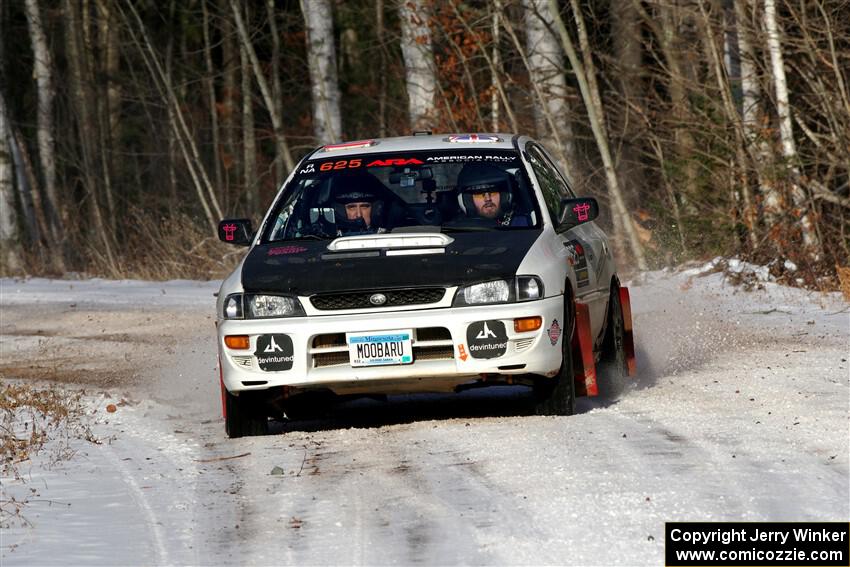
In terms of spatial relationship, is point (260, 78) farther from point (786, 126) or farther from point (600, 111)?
point (786, 126)

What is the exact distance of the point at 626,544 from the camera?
Answer: 17.8 ft

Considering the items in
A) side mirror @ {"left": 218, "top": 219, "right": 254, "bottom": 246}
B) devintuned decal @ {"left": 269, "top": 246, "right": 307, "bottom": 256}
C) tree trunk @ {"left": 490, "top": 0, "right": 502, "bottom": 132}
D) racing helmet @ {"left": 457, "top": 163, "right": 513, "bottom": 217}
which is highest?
tree trunk @ {"left": 490, "top": 0, "right": 502, "bottom": 132}

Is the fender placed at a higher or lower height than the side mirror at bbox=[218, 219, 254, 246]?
lower

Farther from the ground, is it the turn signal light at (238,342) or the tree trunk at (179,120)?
the tree trunk at (179,120)

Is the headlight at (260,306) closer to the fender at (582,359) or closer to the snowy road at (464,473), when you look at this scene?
the snowy road at (464,473)

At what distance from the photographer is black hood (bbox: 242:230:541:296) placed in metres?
8.05

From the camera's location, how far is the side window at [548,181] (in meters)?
9.44

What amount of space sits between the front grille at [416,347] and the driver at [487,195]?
1253 millimetres

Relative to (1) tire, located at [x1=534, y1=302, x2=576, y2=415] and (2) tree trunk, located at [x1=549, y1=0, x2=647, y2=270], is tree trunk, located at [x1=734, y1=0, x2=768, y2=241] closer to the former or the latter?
(2) tree trunk, located at [x1=549, y1=0, x2=647, y2=270]

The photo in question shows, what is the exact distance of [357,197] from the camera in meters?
9.29

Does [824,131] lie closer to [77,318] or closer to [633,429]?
[77,318]

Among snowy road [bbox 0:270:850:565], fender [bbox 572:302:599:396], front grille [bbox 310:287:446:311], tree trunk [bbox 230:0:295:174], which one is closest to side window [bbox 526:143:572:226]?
fender [bbox 572:302:599:396]

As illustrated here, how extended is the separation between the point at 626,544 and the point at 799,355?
5645 millimetres

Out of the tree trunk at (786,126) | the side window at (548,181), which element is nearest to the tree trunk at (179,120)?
the tree trunk at (786,126)
